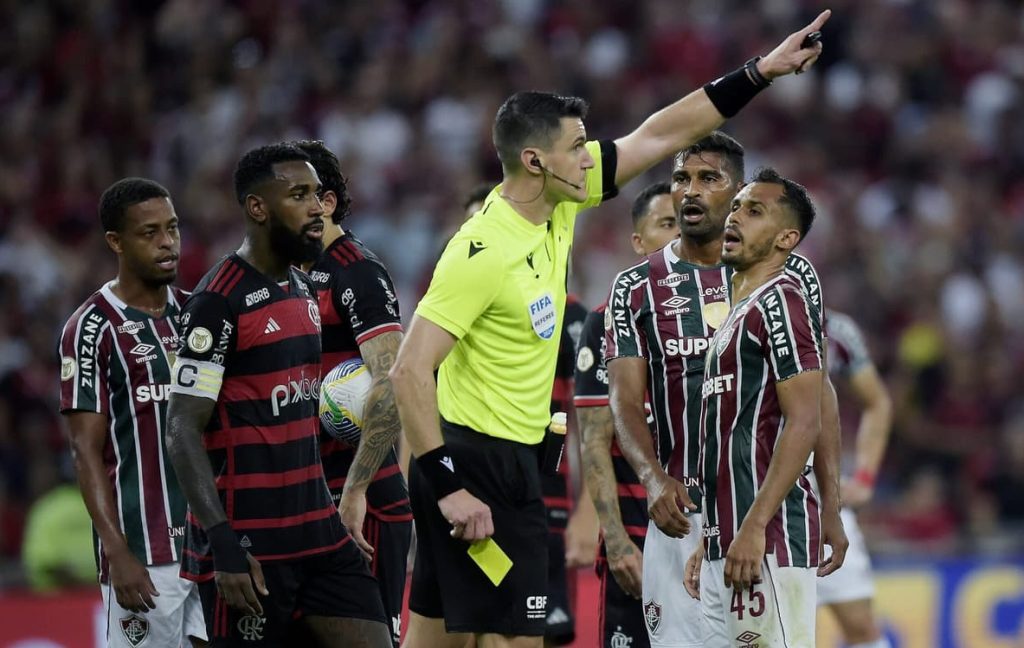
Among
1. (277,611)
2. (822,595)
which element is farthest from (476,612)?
(822,595)

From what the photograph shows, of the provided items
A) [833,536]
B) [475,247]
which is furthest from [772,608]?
[475,247]

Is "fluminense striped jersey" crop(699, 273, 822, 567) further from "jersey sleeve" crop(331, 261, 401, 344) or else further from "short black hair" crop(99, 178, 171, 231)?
"short black hair" crop(99, 178, 171, 231)

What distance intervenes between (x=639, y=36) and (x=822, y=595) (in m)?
8.77

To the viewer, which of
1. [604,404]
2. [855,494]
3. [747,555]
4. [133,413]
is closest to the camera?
[747,555]

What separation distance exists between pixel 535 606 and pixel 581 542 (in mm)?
2624

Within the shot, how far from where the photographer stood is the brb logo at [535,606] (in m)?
6.21

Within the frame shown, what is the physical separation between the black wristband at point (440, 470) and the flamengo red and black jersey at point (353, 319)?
0.97m

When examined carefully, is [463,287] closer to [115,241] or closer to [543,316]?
[543,316]

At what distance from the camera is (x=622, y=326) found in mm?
7223

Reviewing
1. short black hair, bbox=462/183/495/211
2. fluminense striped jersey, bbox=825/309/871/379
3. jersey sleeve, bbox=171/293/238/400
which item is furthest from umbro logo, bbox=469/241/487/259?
fluminense striped jersey, bbox=825/309/871/379

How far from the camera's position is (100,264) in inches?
591

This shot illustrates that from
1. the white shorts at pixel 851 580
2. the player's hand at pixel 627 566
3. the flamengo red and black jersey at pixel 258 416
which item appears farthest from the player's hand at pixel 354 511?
the white shorts at pixel 851 580

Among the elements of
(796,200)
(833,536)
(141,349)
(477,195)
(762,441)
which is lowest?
(833,536)

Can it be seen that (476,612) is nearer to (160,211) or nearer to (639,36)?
(160,211)
